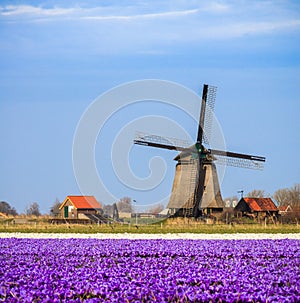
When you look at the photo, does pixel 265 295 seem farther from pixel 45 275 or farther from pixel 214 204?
pixel 214 204

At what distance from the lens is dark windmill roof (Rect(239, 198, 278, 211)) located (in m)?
59.1

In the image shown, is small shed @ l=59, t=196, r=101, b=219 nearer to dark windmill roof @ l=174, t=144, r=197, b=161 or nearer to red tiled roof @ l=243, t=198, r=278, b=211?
red tiled roof @ l=243, t=198, r=278, b=211

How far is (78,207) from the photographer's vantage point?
65438 mm

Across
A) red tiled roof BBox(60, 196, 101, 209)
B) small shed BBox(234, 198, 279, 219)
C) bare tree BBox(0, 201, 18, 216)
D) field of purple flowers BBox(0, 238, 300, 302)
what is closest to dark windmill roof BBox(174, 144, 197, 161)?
small shed BBox(234, 198, 279, 219)

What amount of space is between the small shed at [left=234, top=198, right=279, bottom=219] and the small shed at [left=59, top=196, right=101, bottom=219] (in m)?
14.4

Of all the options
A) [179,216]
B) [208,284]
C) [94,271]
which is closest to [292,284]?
[208,284]

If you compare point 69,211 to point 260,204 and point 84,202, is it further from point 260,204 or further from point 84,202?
point 260,204

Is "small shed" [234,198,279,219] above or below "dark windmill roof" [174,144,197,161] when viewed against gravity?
below

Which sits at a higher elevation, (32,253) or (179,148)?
(179,148)

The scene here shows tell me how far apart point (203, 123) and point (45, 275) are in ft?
109

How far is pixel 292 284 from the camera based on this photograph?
12273 mm

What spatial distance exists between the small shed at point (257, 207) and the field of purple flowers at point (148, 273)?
3764cm

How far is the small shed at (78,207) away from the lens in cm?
6538

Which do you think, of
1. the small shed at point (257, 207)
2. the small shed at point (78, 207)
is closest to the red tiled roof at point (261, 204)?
the small shed at point (257, 207)
